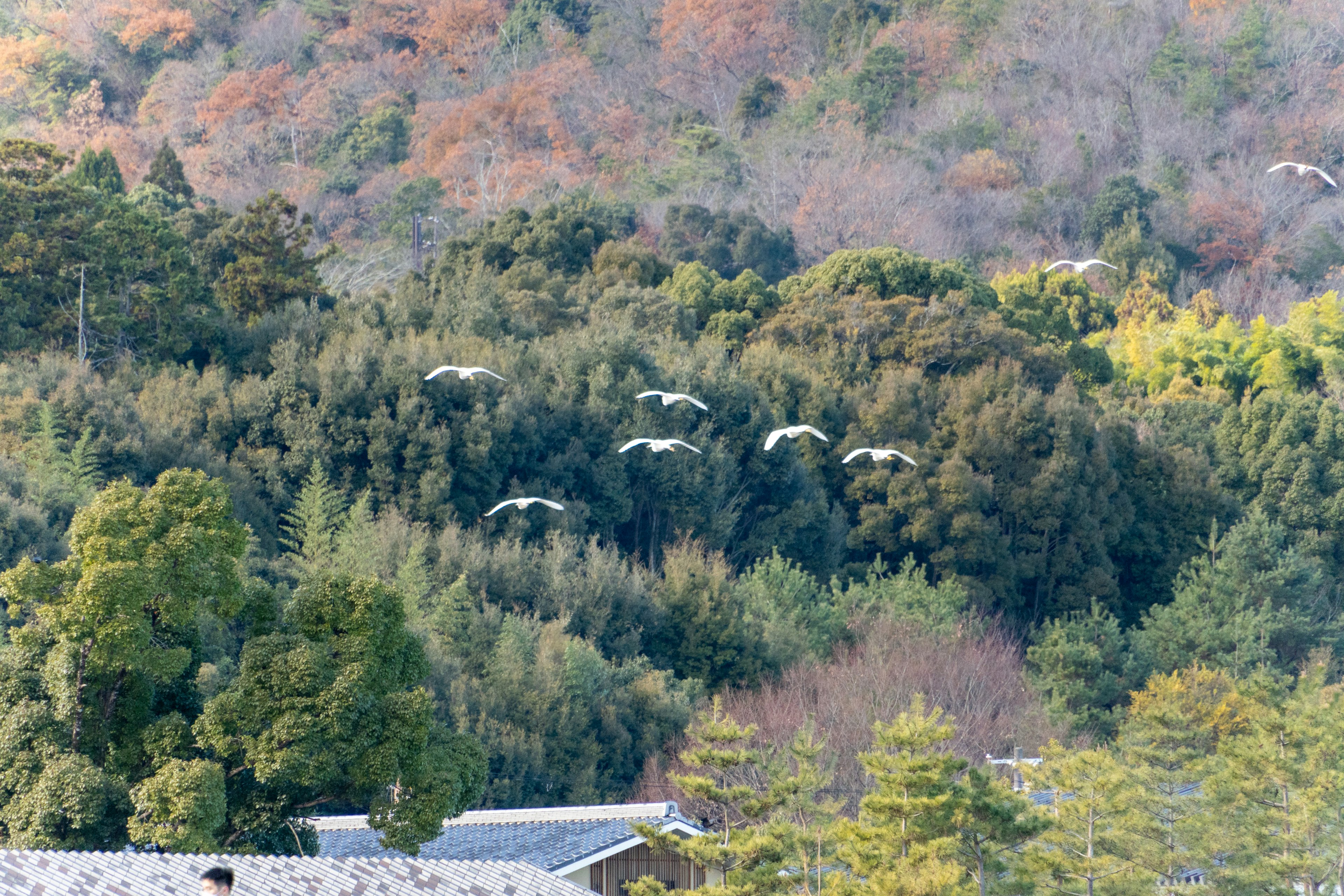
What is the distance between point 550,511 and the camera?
41250 millimetres

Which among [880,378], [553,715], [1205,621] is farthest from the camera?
[880,378]

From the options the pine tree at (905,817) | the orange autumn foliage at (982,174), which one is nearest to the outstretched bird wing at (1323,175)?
the orange autumn foliage at (982,174)

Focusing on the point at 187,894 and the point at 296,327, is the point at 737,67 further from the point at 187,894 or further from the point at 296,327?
the point at 187,894

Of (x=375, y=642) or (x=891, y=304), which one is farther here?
(x=891, y=304)

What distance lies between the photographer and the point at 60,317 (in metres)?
39.4

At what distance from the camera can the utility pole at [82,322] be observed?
1529 inches

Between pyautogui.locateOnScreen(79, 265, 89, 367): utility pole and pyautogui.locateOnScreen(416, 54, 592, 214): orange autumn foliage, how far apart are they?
40509mm

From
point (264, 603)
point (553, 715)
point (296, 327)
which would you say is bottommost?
point (553, 715)

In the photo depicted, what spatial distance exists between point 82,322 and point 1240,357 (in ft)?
118

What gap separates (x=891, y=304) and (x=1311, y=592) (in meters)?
12.4

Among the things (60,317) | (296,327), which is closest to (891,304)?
(296,327)

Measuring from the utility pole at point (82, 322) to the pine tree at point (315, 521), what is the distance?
4.88 metres

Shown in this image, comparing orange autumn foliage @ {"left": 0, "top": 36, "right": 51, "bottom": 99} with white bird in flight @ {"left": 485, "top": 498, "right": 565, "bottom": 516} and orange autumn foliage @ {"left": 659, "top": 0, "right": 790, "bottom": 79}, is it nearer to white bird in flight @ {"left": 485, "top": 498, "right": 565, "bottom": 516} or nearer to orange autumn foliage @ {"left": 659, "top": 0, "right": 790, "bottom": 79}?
orange autumn foliage @ {"left": 659, "top": 0, "right": 790, "bottom": 79}

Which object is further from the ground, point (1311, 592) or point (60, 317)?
point (60, 317)
